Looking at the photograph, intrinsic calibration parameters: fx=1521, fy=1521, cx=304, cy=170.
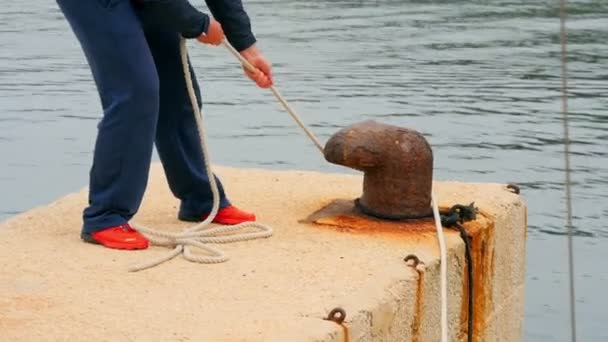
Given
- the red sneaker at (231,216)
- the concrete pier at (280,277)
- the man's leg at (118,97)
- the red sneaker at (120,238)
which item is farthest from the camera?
the red sneaker at (231,216)

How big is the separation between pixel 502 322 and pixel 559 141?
30.2 ft

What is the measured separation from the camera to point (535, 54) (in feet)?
76.2

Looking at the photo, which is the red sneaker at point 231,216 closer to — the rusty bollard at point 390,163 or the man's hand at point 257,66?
the rusty bollard at point 390,163

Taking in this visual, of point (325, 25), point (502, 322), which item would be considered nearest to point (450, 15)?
point (325, 25)

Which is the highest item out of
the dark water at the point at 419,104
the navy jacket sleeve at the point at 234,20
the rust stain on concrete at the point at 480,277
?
the navy jacket sleeve at the point at 234,20

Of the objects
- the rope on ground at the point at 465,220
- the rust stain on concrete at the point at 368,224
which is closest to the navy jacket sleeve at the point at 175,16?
the rust stain on concrete at the point at 368,224

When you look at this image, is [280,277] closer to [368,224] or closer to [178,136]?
[368,224]

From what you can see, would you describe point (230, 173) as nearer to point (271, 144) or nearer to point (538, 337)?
point (538, 337)

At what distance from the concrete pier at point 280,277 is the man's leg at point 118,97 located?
0.89 feet

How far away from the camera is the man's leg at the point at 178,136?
7141mm

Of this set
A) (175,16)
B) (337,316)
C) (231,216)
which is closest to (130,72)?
(175,16)

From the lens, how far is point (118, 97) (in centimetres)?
675

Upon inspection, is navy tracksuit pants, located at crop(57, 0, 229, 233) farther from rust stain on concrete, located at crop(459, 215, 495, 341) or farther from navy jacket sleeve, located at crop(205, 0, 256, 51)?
rust stain on concrete, located at crop(459, 215, 495, 341)

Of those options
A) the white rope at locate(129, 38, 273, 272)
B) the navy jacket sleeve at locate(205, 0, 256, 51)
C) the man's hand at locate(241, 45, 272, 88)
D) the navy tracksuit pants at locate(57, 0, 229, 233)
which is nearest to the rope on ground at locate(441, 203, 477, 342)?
the white rope at locate(129, 38, 273, 272)
